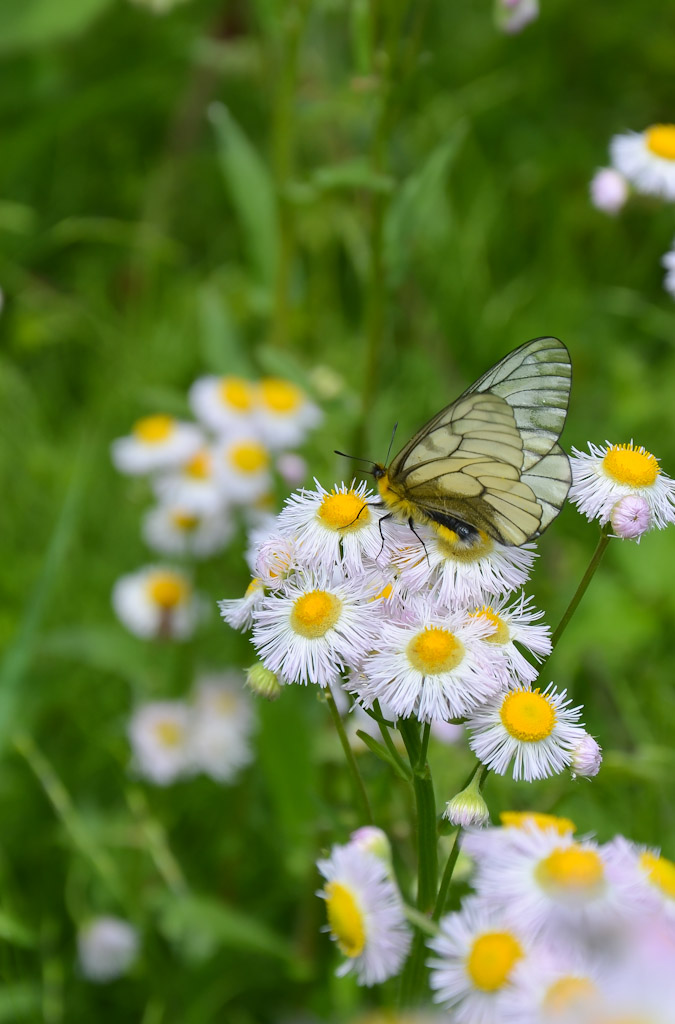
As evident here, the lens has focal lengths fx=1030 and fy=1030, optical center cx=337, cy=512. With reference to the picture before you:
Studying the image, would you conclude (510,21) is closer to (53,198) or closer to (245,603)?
(245,603)

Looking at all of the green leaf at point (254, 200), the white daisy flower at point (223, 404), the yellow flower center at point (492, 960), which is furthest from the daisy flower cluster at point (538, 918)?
the green leaf at point (254, 200)

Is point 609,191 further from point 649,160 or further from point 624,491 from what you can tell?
point 624,491

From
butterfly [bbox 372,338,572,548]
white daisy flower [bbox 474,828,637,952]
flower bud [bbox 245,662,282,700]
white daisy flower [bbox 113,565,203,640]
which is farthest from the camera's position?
white daisy flower [bbox 113,565,203,640]

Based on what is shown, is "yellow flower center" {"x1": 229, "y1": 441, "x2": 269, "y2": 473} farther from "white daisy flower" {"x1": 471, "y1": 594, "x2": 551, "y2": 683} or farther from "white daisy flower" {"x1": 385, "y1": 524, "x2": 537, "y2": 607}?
"white daisy flower" {"x1": 471, "y1": 594, "x2": 551, "y2": 683}

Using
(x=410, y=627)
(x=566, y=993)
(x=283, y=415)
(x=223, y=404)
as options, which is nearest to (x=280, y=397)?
(x=283, y=415)

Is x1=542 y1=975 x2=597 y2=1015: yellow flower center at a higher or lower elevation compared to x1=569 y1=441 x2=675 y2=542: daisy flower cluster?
lower

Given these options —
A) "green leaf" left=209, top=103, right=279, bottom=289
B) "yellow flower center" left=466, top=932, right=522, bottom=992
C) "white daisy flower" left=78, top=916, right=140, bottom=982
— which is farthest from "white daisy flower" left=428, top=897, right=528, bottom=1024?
"green leaf" left=209, top=103, right=279, bottom=289
